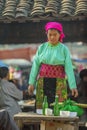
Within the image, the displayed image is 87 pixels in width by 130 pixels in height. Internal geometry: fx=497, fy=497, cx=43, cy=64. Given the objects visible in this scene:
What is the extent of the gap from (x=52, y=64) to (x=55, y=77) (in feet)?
0.91

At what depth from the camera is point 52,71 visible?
894 centimetres

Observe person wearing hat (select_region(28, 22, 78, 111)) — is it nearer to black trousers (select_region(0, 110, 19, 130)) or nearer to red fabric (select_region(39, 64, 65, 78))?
red fabric (select_region(39, 64, 65, 78))

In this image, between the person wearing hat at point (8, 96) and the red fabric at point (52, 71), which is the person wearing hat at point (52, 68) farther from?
the person wearing hat at point (8, 96)

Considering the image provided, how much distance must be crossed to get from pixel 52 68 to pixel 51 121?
1.00 metres

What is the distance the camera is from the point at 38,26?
36.9 ft

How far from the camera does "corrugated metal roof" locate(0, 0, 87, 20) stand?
10055 millimetres

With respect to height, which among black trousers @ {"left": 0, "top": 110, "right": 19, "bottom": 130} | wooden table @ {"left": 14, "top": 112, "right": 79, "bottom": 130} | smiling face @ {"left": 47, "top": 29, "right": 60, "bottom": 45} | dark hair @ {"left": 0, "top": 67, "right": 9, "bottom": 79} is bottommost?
wooden table @ {"left": 14, "top": 112, "right": 79, "bottom": 130}

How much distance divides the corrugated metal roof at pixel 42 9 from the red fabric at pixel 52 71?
4.98 ft

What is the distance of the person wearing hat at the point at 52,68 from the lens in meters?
8.80

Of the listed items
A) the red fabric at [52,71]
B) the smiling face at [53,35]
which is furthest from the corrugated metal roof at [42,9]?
the red fabric at [52,71]

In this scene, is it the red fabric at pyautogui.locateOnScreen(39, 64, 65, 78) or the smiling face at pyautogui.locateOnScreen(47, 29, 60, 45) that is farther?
the red fabric at pyautogui.locateOnScreen(39, 64, 65, 78)

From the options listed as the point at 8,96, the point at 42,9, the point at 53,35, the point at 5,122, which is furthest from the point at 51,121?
the point at 42,9

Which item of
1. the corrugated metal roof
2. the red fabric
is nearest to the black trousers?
the red fabric

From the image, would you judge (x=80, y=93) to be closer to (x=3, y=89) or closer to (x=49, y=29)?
(x=3, y=89)
